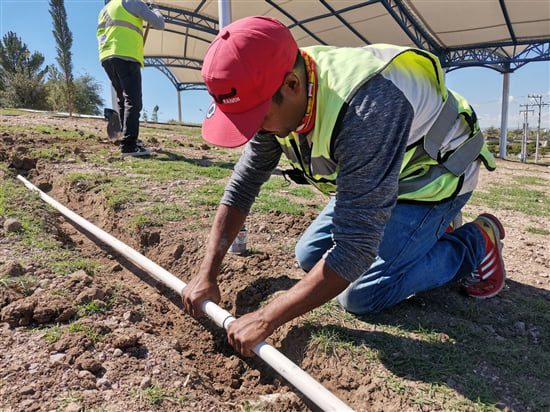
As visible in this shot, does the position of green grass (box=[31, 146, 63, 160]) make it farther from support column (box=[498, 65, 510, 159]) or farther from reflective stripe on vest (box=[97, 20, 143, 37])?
support column (box=[498, 65, 510, 159])

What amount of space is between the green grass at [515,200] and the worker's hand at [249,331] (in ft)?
13.7

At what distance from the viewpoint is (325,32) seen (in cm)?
1673

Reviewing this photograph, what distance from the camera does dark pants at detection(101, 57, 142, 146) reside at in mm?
5336

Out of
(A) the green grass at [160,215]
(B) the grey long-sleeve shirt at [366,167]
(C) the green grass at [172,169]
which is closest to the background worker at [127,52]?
(C) the green grass at [172,169]

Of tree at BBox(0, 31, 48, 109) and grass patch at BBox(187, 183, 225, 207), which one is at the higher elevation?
tree at BBox(0, 31, 48, 109)

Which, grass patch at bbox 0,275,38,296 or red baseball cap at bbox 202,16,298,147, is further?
grass patch at bbox 0,275,38,296

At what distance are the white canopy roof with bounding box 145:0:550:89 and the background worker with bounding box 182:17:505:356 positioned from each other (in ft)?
41.4

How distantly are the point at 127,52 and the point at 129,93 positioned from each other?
0.52 meters

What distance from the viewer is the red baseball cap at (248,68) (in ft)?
4.59

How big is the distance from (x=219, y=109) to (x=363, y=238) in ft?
2.29

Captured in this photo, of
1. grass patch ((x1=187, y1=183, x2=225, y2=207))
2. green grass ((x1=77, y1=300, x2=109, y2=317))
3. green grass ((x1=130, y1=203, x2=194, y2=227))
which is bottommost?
green grass ((x1=77, y1=300, x2=109, y2=317))

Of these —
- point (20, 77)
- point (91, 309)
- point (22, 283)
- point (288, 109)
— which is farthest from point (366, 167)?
point (20, 77)

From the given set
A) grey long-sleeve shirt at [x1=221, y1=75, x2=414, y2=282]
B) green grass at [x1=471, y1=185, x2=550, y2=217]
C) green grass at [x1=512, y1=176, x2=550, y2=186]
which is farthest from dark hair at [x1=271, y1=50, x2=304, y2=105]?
green grass at [x1=512, y1=176, x2=550, y2=186]

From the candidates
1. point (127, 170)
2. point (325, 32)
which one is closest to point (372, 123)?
point (127, 170)
